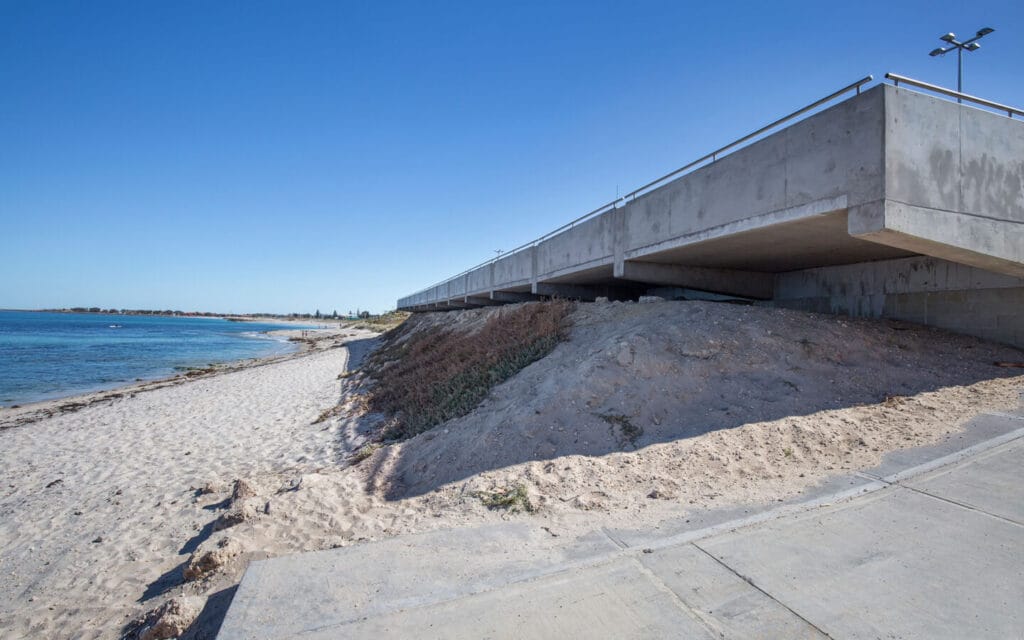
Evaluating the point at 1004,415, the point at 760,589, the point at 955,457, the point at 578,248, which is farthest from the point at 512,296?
the point at 760,589

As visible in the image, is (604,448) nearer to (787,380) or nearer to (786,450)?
(786,450)

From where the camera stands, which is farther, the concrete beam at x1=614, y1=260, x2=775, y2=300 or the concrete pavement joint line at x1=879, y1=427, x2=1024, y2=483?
the concrete beam at x1=614, y1=260, x2=775, y2=300

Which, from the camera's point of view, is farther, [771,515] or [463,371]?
[463,371]

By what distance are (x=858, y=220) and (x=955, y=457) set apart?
11.1 feet

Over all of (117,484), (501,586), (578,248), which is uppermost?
(578,248)

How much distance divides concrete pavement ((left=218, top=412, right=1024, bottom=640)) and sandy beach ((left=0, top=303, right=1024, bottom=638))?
20.4 inches

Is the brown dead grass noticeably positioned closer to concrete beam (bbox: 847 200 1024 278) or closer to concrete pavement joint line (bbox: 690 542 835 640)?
concrete pavement joint line (bbox: 690 542 835 640)

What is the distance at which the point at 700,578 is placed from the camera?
3.32 m

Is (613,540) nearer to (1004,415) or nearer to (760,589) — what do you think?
(760,589)

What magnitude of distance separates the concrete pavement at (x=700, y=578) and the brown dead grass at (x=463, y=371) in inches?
186

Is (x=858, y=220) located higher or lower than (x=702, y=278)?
higher

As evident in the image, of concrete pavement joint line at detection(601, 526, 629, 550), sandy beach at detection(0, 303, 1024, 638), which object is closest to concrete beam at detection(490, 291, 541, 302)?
sandy beach at detection(0, 303, 1024, 638)

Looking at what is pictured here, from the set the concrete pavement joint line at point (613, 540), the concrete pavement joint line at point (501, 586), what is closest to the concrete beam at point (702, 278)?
the concrete pavement joint line at point (613, 540)

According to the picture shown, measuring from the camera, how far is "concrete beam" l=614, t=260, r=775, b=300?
12.1 meters
